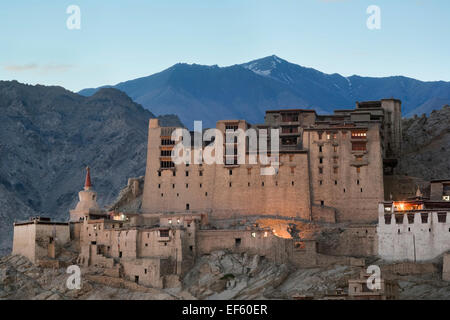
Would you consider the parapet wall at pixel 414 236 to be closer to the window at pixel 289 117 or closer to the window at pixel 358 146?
the window at pixel 358 146

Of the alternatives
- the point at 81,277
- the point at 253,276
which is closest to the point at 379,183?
the point at 253,276

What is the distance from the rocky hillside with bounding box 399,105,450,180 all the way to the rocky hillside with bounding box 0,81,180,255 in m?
52.7

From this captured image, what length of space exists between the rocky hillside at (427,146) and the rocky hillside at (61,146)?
52727 mm

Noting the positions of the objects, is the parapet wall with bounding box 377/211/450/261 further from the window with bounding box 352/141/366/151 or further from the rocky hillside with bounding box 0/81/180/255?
the rocky hillside with bounding box 0/81/180/255

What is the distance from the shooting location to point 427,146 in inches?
5059

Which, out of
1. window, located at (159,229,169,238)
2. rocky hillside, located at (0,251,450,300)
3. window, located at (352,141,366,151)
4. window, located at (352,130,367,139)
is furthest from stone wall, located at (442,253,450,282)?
window, located at (159,229,169,238)

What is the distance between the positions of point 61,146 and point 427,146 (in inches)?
3211

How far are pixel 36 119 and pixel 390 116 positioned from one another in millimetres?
84952

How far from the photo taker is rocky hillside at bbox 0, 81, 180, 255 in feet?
538

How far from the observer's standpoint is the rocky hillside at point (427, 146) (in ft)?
401

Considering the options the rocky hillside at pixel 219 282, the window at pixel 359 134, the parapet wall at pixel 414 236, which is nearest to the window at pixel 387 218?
the parapet wall at pixel 414 236

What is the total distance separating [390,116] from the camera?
12656 centimetres
